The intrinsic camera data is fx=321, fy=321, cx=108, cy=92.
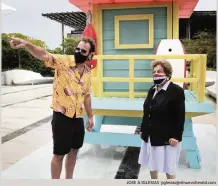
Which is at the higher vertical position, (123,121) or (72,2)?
(72,2)

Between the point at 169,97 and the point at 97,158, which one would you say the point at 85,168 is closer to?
the point at 97,158

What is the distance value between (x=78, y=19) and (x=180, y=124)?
9.34 feet

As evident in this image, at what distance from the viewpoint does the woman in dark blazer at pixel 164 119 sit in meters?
2.40

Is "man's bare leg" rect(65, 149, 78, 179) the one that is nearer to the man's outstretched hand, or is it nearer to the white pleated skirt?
the white pleated skirt

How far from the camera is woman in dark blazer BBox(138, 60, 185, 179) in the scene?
7.87ft

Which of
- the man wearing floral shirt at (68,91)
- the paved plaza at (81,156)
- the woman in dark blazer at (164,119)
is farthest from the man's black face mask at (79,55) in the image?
the paved plaza at (81,156)

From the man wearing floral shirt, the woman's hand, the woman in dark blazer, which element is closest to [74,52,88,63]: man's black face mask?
the man wearing floral shirt

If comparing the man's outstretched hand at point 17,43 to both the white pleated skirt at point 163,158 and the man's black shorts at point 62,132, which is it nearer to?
the man's black shorts at point 62,132

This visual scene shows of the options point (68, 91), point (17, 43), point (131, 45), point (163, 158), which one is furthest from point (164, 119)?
point (131, 45)

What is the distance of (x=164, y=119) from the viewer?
241cm

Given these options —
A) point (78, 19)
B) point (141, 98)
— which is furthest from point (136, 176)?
point (78, 19)

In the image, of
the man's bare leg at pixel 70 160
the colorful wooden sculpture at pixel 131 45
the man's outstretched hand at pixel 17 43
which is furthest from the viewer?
the colorful wooden sculpture at pixel 131 45

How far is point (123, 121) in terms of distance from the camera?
4.33 metres

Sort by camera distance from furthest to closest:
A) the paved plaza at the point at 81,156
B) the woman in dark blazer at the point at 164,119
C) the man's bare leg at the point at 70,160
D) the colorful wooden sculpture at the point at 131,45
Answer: the colorful wooden sculpture at the point at 131,45, the paved plaza at the point at 81,156, the man's bare leg at the point at 70,160, the woman in dark blazer at the point at 164,119
